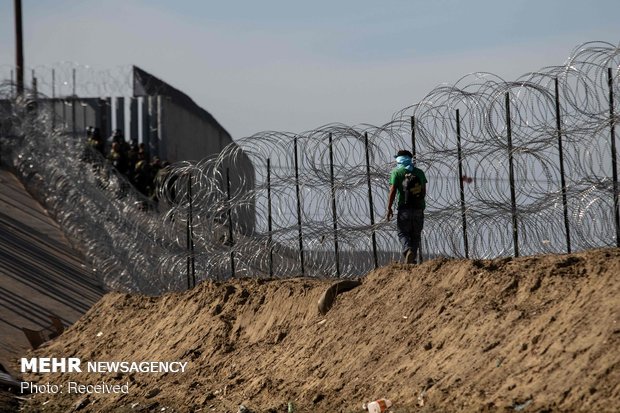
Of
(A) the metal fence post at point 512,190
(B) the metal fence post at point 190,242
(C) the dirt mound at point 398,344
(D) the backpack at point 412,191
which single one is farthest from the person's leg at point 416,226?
(B) the metal fence post at point 190,242

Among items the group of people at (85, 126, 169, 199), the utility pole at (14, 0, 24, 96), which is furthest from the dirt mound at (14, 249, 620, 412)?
the utility pole at (14, 0, 24, 96)

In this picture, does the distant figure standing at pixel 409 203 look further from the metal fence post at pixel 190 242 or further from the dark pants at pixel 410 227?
the metal fence post at pixel 190 242

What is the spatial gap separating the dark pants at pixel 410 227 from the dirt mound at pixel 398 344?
78 centimetres

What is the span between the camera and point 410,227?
45.6 feet

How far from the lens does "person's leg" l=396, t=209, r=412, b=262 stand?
13.9 metres

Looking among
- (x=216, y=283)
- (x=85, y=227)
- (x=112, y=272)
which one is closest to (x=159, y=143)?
(x=85, y=227)

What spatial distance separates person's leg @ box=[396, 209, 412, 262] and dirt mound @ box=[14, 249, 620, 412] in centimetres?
75

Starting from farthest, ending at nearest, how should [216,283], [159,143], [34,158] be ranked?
[159,143]
[34,158]
[216,283]

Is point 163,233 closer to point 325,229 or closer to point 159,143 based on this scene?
point 325,229

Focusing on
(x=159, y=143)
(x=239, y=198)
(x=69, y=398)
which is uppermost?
(x=159, y=143)

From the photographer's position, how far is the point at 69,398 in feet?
49.1

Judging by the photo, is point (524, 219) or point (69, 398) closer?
point (524, 219)

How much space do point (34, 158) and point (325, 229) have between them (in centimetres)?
1544

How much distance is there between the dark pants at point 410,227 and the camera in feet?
45.5
